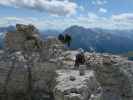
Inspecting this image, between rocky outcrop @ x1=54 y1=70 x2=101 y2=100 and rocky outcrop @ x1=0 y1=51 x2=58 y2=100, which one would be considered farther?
rocky outcrop @ x1=0 y1=51 x2=58 y2=100

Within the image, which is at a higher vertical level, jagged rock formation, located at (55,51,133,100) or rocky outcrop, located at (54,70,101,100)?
rocky outcrop, located at (54,70,101,100)

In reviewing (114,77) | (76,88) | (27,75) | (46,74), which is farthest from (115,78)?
(76,88)

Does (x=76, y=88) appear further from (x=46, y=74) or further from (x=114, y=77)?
(x=114, y=77)

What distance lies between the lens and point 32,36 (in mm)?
54188

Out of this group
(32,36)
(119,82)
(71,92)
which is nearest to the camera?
(71,92)

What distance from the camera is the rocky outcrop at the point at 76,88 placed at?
29.1m

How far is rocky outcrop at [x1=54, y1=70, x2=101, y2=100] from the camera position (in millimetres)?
29125

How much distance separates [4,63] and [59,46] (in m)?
13.2

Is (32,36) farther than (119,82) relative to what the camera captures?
Yes

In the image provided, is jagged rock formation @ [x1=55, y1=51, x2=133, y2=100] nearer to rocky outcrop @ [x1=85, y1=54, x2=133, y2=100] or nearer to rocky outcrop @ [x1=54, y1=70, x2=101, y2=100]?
rocky outcrop @ [x1=85, y1=54, x2=133, y2=100]

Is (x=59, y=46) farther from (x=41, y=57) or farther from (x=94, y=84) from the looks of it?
(x=94, y=84)

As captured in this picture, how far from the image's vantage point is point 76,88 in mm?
30141

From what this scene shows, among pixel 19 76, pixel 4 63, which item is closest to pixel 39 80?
pixel 19 76

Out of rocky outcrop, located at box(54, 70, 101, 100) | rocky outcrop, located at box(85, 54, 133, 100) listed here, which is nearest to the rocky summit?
rocky outcrop, located at box(85, 54, 133, 100)
